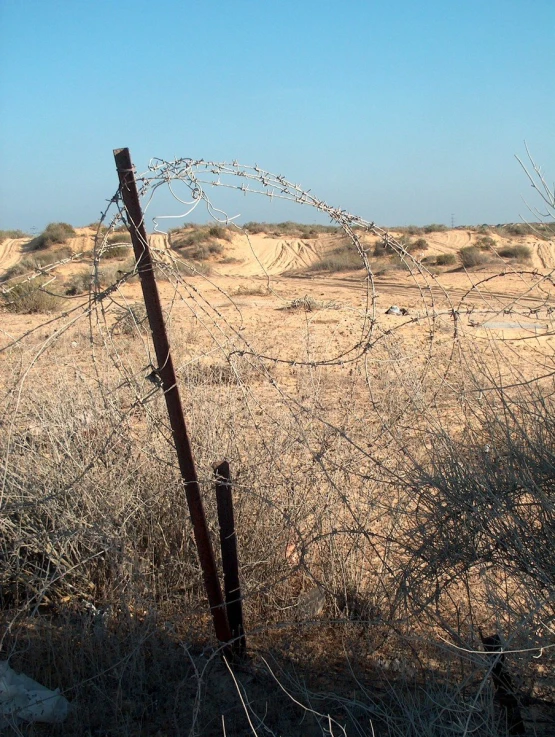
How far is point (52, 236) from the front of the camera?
3119 centimetres

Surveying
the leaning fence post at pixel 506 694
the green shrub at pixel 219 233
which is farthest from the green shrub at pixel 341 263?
the leaning fence post at pixel 506 694

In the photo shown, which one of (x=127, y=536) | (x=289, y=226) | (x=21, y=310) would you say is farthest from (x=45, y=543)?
(x=289, y=226)

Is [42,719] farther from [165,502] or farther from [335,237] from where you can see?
[335,237]

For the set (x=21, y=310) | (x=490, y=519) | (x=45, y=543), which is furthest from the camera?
(x=21, y=310)

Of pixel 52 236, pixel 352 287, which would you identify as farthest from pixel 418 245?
pixel 52 236

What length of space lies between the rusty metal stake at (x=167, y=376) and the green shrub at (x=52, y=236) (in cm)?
2993

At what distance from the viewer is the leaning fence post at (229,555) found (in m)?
2.81

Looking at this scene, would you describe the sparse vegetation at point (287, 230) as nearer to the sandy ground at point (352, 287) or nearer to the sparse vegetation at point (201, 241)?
the sandy ground at point (352, 287)

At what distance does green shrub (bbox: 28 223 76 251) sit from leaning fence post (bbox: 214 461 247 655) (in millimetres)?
29917

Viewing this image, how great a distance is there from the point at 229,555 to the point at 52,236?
3105 cm

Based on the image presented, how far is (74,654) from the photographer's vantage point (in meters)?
2.82

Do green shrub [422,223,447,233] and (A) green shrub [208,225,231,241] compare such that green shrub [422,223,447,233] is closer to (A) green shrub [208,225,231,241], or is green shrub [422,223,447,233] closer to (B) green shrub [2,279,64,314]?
(A) green shrub [208,225,231,241]

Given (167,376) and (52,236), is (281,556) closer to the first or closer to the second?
(167,376)

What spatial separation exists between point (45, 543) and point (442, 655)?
1.93 meters
